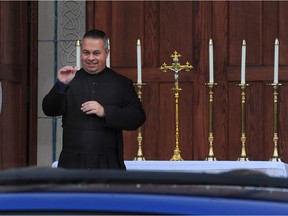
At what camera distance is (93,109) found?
4539 mm

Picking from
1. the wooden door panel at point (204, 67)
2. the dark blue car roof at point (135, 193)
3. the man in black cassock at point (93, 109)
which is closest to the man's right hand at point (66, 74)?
the man in black cassock at point (93, 109)

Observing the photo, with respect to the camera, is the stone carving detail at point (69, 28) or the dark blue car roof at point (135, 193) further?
the stone carving detail at point (69, 28)

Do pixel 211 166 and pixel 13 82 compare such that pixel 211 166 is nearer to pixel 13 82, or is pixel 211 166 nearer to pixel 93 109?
pixel 93 109

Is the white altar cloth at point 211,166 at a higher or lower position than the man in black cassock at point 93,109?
lower

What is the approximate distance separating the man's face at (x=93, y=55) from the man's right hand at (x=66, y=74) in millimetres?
131

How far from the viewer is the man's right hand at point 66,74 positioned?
4.61 m

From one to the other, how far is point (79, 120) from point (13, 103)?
3037 mm

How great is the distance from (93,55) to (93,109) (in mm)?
336

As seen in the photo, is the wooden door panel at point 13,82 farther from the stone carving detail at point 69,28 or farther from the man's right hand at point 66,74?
the man's right hand at point 66,74

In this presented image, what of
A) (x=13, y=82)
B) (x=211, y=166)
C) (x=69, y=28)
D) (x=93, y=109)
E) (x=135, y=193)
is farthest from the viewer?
(x=69, y=28)

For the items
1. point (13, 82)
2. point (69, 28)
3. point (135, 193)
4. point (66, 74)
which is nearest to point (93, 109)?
point (66, 74)

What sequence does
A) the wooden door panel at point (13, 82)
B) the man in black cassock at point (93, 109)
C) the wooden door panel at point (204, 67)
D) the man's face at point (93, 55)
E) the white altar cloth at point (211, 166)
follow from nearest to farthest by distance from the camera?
the man in black cassock at point (93, 109)
the man's face at point (93, 55)
the white altar cloth at point (211, 166)
the wooden door panel at point (13, 82)
the wooden door panel at point (204, 67)

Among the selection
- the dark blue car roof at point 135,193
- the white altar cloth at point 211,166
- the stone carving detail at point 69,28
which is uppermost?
the stone carving detail at point 69,28

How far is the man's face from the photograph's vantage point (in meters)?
4.74
